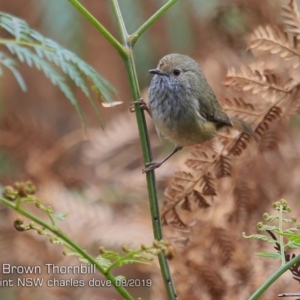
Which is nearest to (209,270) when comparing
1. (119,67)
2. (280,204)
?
(280,204)

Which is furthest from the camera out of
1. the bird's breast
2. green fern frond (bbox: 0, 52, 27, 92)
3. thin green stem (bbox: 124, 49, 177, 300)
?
the bird's breast

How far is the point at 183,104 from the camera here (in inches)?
98.3

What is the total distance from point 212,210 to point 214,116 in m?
0.49

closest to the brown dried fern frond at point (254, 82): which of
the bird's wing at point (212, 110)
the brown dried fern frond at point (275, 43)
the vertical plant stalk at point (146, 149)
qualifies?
the brown dried fern frond at point (275, 43)

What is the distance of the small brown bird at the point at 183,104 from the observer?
7.79 feet

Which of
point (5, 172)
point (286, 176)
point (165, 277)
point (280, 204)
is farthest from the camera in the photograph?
point (5, 172)

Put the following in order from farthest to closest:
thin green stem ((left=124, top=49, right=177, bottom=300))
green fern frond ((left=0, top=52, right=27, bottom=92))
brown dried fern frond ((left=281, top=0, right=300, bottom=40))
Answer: brown dried fern frond ((left=281, top=0, right=300, bottom=40)) < thin green stem ((left=124, top=49, right=177, bottom=300)) < green fern frond ((left=0, top=52, right=27, bottom=92))

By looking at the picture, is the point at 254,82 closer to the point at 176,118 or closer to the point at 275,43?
the point at 275,43

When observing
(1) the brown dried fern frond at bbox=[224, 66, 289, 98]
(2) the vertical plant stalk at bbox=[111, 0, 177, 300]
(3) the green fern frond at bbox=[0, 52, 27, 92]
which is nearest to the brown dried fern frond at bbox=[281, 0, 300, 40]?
(1) the brown dried fern frond at bbox=[224, 66, 289, 98]

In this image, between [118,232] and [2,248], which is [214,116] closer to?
[118,232]

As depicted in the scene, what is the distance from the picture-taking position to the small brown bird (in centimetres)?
238

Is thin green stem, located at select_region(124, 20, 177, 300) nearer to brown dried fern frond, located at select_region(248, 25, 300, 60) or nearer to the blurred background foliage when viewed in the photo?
brown dried fern frond, located at select_region(248, 25, 300, 60)

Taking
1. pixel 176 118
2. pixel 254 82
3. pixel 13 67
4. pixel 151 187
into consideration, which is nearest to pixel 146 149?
pixel 151 187

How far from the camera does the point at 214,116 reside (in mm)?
2531
